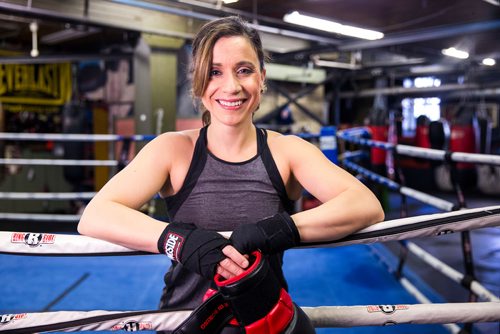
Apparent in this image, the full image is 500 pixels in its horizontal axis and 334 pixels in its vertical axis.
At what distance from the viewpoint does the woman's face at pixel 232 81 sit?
107 cm

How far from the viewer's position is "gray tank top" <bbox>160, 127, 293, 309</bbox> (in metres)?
1.07

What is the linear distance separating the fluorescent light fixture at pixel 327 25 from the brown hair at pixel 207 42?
363cm

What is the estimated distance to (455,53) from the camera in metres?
7.32

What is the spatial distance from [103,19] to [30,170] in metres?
2.78

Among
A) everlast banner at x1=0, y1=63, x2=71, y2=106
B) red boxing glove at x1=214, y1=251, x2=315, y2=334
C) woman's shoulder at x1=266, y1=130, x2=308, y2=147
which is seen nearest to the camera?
red boxing glove at x1=214, y1=251, x2=315, y2=334

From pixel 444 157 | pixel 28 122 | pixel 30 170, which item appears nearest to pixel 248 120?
pixel 444 157

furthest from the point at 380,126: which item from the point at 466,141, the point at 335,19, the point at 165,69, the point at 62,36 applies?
the point at 62,36

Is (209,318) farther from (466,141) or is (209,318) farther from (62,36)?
(466,141)

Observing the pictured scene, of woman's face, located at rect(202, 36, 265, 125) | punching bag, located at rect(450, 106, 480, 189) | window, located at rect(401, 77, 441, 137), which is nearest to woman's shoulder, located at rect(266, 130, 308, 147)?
woman's face, located at rect(202, 36, 265, 125)

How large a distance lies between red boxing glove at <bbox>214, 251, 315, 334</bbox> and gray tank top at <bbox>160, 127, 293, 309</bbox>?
0.26 m

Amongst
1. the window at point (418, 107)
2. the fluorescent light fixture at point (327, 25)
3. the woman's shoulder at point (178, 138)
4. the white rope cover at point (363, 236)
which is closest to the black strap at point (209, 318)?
the white rope cover at point (363, 236)

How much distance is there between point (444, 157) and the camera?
203cm

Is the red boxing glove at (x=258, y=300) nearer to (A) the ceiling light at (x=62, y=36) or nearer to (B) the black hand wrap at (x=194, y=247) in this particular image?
(B) the black hand wrap at (x=194, y=247)

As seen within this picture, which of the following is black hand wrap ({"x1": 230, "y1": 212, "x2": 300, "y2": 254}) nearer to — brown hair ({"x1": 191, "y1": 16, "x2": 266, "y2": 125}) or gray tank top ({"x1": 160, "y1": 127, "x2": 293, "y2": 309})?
gray tank top ({"x1": 160, "y1": 127, "x2": 293, "y2": 309})
